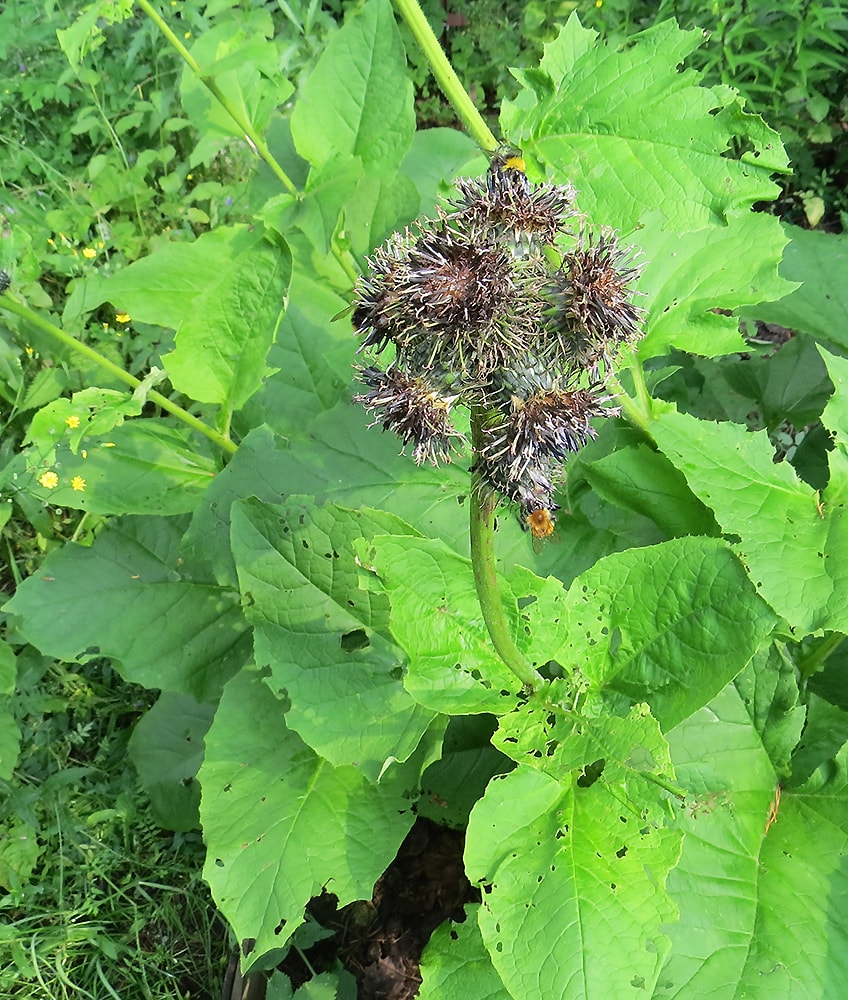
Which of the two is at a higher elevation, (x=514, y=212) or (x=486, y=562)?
(x=514, y=212)

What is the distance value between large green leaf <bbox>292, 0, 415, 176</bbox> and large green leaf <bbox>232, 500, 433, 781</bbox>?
119 cm

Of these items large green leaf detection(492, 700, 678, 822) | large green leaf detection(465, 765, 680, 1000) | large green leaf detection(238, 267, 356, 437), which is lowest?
large green leaf detection(465, 765, 680, 1000)

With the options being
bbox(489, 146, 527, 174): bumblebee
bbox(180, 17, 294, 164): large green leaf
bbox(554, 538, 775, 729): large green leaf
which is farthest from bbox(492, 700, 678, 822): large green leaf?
bbox(180, 17, 294, 164): large green leaf

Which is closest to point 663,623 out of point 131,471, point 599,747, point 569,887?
point 599,747

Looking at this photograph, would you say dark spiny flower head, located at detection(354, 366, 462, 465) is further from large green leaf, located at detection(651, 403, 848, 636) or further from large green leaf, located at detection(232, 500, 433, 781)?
large green leaf, located at detection(651, 403, 848, 636)

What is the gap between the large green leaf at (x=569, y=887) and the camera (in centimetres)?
180

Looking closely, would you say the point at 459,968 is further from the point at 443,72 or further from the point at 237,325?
the point at 443,72

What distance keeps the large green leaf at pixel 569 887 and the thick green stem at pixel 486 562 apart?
364 millimetres

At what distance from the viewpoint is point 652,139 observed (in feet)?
6.28

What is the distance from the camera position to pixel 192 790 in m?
3.36

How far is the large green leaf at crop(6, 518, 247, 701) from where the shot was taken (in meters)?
2.82

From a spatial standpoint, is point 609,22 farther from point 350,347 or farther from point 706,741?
point 706,741

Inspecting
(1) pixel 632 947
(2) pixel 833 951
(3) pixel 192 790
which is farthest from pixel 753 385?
(3) pixel 192 790

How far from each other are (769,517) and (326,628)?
1301mm
